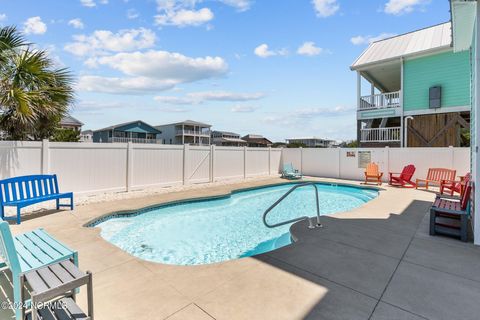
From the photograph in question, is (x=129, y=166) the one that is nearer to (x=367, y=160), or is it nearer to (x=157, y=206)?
(x=157, y=206)

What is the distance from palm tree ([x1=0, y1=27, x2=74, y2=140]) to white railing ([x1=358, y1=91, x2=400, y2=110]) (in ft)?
49.8

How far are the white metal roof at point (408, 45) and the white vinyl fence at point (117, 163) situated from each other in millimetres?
9715

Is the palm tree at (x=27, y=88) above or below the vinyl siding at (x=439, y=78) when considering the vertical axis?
below

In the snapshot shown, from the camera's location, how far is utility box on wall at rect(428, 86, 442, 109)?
13039mm

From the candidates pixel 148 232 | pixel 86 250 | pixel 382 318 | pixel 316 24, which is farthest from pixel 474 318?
pixel 316 24

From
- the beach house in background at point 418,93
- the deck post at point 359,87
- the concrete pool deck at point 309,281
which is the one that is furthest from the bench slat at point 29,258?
the deck post at point 359,87

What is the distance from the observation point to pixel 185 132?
1571 inches

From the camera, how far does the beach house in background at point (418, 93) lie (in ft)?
41.7

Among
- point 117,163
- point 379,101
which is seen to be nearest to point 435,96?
point 379,101

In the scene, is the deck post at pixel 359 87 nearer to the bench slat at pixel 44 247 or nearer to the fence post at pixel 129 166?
the fence post at pixel 129 166

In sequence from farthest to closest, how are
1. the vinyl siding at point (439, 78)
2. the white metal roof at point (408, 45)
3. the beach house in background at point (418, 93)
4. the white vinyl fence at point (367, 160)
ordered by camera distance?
the white metal roof at point (408, 45), the beach house in background at point (418, 93), the vinyl siding at point (439, 78), the white vinyl fence at point (367, 160)

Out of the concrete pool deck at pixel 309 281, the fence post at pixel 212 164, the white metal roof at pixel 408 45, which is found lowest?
the concrete pool deck at pixel 309 281

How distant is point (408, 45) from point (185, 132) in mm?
31492

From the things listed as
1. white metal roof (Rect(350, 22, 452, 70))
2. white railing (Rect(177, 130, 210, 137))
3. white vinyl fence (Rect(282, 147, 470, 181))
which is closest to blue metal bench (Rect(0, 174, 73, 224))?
white vinyl fence (Rect(282, 147, 470, 181))
